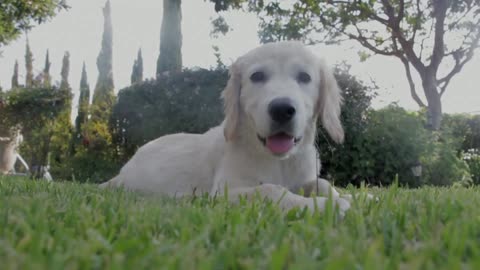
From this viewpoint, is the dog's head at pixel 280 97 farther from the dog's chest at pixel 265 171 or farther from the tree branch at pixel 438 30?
the tree branch at pixel 438 30

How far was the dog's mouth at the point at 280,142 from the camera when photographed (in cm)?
344

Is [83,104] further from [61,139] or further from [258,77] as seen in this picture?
[258,77]

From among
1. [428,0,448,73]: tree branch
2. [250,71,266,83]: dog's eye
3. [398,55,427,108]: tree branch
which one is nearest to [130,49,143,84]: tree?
[398,55,427,108]: tree branch

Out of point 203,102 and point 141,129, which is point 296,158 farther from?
point 141,129

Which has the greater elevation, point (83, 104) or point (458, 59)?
point (458, 59)

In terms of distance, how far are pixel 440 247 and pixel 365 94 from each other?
7996 millimetres

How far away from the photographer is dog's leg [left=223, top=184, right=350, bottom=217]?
2449mm

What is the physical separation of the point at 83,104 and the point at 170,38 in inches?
129

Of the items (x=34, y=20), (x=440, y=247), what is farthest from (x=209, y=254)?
(x=34, y=20)

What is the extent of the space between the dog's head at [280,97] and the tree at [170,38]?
34.8 feet

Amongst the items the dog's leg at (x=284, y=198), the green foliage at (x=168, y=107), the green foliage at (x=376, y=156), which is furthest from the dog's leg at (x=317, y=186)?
the green foliage at (x=168, y=107)

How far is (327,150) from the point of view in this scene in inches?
334

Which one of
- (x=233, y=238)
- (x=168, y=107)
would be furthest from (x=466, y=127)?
(x=233, y=238)

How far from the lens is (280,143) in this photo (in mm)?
3447
